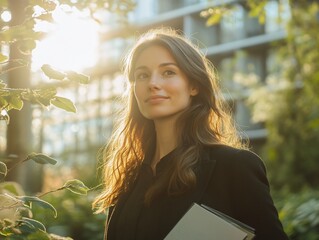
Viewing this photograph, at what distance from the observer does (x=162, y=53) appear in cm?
315

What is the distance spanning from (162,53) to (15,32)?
1177 mm

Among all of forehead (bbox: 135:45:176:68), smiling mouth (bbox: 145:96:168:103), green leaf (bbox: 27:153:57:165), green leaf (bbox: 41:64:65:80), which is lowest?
green leaf (bbox: 27:153:57:165)

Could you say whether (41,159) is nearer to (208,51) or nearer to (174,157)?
(174,157)

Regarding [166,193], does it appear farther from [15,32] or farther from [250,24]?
[250,24]

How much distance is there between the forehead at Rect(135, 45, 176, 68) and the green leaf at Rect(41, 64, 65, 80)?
107cm

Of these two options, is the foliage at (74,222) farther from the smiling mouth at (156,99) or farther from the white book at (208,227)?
the white book at (208,227)

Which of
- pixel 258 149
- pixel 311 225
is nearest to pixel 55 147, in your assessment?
pixel 258 149

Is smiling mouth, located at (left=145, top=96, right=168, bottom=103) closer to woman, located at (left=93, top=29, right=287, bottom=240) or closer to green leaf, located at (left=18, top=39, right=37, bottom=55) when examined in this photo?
woman, located at (left=93, top=29, right=287, bottom=240)

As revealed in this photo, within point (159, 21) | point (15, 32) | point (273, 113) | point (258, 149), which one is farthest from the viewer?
point (159, 21)

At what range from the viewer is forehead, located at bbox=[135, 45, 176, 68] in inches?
122

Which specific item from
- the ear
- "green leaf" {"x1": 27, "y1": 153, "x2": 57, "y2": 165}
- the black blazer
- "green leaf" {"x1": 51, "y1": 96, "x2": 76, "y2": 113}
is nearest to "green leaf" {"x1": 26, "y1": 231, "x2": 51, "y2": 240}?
"green leaf" {"x1": 27, "y1": 153, "x2": 57, "y2": 165}

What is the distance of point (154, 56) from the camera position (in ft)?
10.3

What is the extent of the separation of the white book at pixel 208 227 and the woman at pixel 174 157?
0.26 metres

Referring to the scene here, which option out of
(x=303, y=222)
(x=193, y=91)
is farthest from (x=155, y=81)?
(x=303, y=222)
